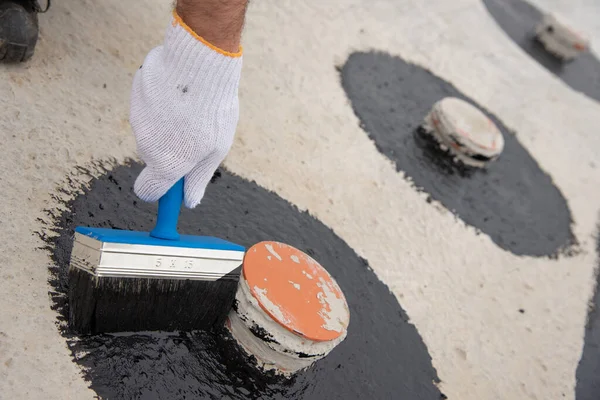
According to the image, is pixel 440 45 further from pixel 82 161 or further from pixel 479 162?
pixel 82 161

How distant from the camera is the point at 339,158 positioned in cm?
346

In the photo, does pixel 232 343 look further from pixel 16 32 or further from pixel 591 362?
pixel 591 362

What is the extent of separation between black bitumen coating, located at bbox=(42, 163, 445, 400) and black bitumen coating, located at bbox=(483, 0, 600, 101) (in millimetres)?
4421

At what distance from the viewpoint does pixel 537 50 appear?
6.26 meters

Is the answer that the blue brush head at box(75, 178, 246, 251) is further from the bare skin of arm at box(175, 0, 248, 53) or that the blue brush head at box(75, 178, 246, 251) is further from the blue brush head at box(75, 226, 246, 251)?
the bare skin of arm at box(175, 0, 248, 53)

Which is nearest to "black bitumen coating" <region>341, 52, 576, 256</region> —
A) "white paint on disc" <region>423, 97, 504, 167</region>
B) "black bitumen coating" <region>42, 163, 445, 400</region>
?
"white paint on disc" <region>423, 97, 504, 167</region>

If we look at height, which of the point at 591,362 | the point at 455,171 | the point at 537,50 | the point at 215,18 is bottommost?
the point at 591,362

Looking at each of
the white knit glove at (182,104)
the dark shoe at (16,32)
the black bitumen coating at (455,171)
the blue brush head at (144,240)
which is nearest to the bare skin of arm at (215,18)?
the white knit glove at (182,104)

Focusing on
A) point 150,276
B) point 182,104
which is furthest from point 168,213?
point 182,104

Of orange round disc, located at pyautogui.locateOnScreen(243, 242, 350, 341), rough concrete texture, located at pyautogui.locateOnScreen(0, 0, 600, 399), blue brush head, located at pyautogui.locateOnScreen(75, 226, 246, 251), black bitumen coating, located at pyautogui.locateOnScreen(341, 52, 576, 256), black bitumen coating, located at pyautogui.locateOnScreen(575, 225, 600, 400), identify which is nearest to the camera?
blue brush head, located at pyautogui.locateOnScreen(75, 226, 246, 251)

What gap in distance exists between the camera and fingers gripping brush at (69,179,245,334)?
1.66 meters

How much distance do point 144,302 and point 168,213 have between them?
302 millimetres

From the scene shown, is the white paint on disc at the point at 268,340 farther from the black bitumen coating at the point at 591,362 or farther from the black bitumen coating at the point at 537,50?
the black bitumen coating at the point at 537,50


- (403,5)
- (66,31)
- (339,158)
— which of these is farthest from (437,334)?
(403,5)
